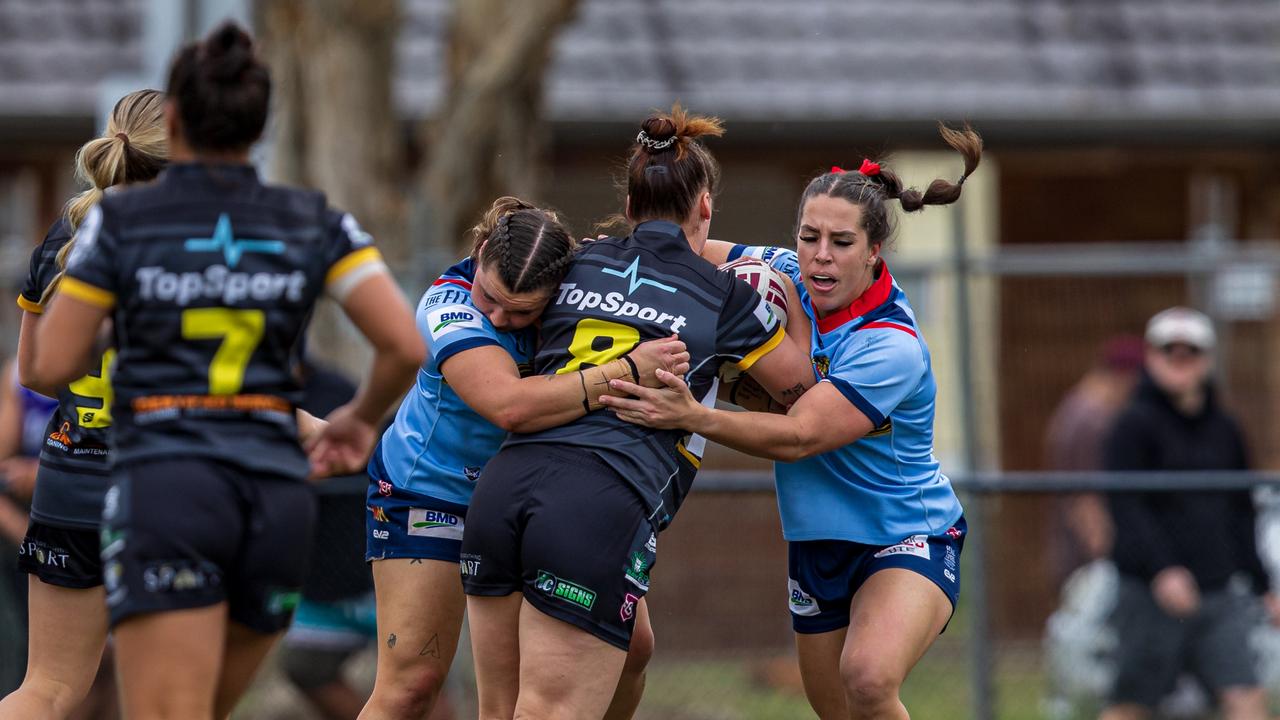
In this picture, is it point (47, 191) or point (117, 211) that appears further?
point (47, 191)

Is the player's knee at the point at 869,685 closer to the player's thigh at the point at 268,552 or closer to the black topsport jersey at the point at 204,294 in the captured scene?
the player's thigh at the point at 268,552

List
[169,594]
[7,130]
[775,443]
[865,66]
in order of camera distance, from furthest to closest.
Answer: [865,66], [7,130], [775,443], [169,594]

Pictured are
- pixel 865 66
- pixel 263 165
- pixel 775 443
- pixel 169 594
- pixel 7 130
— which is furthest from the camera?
pixel 865 66

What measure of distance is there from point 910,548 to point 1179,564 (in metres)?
3.72

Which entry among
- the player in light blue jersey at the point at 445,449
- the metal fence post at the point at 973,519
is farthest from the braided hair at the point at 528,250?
the metal fence post at the point at 973,519

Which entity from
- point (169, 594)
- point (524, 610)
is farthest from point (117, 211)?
point (524, 610)

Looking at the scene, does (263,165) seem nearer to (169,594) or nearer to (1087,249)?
(169,594)

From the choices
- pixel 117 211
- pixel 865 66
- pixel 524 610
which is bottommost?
pixel 524 610

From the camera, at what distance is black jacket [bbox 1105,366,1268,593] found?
26.6 ft

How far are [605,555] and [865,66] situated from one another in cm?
965

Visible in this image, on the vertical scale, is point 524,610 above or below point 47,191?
below

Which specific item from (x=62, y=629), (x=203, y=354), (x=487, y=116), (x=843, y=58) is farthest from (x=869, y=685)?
(x=843, y=58)

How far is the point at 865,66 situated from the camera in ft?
43.7

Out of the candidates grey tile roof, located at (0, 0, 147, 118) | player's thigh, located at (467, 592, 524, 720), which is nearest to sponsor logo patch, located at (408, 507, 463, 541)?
player's thigh, located at (467, 592, 524, 720)
